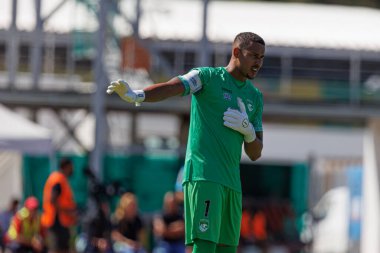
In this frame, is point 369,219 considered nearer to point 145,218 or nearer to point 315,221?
point 315,221

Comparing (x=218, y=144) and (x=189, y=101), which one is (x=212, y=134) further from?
(x=189, y=101)

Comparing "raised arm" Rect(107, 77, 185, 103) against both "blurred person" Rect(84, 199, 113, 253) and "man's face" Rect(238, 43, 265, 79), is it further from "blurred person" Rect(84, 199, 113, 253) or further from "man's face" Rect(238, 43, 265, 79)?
"blurred person" Rect(84, 199, 113, 253)

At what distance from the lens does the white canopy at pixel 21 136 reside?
59.0 ft

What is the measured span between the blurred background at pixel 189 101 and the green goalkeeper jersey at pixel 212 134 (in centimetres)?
1383

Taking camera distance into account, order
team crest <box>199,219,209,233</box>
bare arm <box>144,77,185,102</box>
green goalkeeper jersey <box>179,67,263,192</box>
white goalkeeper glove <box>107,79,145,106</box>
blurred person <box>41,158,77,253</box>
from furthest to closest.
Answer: blurred person <box>41,158,77,253</box> < green goalkeeper jersey <box>179,67,263,192</box> < team crest <box>199,219,209,233</box> < bare arm <box>144,77,185,102</box> < white goalkeeper glove <box>107,79,145,106</box>

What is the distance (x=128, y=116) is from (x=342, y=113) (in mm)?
7947

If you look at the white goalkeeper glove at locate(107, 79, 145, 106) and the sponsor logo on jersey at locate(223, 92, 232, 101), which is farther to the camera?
the sponsor logo on jersey at locate(223, 92, 232, 101)

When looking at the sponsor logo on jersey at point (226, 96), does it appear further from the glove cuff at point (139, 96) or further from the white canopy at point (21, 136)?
the white canopy at point (21, 136)

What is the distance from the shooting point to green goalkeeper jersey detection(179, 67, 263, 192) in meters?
8.10

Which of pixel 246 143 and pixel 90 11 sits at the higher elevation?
pixel 90 11

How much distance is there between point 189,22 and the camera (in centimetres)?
3403

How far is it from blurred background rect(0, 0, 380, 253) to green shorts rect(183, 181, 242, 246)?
1382 centimetres

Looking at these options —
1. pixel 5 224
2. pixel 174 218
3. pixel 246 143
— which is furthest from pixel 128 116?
pixel 246 143

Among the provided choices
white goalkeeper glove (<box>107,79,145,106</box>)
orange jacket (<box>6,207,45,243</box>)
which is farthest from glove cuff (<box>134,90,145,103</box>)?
orange jacket (<box>6,207,45,243</box>)
